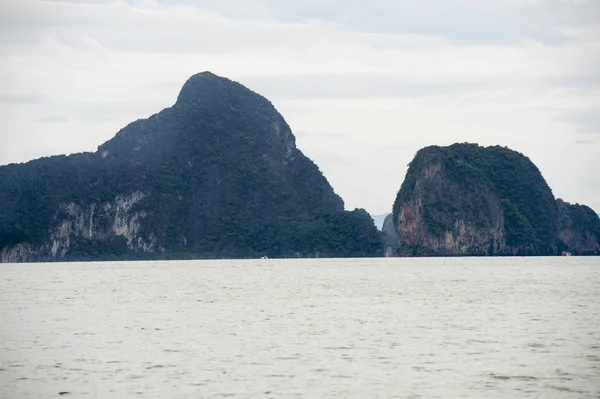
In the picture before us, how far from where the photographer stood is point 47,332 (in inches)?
1748

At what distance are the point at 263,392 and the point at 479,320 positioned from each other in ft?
84.0

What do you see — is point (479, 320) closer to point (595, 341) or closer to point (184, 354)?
point (595, 341)

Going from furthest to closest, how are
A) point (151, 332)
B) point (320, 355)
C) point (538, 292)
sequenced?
point (538, 292) < point (151, 332) < point (320, 355)

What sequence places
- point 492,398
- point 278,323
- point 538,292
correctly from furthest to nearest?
point 538,292
point 278,323
point 492,398

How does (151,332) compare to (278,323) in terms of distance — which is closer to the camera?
(151,332)

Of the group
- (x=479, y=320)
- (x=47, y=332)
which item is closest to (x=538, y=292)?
(x=479, y=320)

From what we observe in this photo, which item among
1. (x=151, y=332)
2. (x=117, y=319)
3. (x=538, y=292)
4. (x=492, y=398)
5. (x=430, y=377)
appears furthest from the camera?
(x=538, y=292)

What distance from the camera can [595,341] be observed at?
3875cm

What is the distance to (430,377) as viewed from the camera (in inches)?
1147

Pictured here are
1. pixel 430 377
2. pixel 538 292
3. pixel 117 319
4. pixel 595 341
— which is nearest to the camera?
pixel 430 377

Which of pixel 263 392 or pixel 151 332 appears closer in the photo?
pixel 263 392

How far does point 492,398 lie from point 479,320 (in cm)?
2468

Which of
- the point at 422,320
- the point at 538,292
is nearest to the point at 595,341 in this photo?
the point at 422,320

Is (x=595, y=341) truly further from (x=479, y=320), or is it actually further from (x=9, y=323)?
(x=9, y=323)
